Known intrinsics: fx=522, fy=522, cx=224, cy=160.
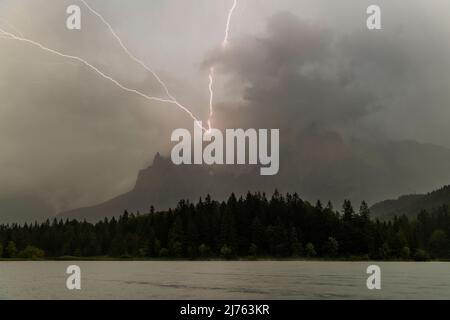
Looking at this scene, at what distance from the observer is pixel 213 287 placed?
64.2 meters

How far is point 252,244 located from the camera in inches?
7136

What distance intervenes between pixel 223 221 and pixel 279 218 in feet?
67.2

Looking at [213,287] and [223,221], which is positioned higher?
[223,221]

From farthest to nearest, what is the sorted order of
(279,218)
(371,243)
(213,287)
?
(279,218), (371,243), (213,287)

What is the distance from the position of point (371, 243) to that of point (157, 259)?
7672cm
